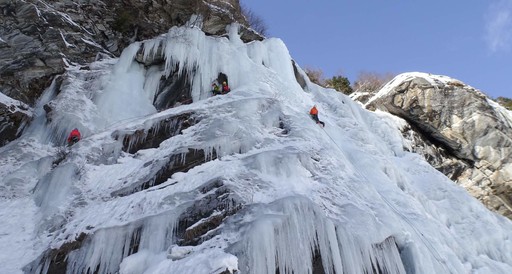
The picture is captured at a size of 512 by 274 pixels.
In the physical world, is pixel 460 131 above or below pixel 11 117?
above

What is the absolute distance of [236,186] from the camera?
24.8 feet

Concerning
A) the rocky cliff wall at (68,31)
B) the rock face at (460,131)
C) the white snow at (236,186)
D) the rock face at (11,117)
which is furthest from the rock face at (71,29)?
the rock face at (460,131)

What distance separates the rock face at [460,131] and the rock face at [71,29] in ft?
20.3

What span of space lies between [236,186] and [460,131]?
36.8ft

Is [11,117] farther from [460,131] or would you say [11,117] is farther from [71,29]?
[460,131]

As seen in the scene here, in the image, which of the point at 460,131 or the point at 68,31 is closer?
the point at 68,31

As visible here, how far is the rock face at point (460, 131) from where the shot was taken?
1527cm

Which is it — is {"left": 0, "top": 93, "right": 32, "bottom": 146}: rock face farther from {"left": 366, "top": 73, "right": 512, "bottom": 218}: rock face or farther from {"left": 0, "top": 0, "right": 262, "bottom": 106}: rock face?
{"left": 366, "top": 73, "right": 512, "bottom": 218}: rock face

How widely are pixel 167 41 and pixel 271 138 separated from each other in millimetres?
6055

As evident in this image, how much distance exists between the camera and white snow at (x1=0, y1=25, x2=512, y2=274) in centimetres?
662

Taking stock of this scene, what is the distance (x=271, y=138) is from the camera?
927 cm

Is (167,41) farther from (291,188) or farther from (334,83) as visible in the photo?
(334,83)

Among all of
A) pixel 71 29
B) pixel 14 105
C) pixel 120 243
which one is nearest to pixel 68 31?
pixel 71 29

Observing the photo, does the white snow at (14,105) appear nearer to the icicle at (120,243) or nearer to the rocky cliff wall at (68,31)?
the rocky cliff wall at (68,31)
